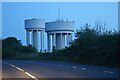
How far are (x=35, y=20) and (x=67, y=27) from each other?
41.2 ft

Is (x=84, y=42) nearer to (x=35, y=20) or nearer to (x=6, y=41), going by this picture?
(x=35, y=20)

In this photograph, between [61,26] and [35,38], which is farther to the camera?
[35,38]

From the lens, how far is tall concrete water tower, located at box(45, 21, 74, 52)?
116 meters

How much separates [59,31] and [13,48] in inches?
1182

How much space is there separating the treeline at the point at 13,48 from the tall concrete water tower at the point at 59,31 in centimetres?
1013

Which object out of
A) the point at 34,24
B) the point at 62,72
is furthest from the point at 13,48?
the point at 62,72

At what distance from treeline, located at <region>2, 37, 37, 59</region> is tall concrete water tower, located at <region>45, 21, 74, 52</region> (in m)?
10.1

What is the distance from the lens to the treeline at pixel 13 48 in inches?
5049

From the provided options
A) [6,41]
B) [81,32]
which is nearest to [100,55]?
[81,32]

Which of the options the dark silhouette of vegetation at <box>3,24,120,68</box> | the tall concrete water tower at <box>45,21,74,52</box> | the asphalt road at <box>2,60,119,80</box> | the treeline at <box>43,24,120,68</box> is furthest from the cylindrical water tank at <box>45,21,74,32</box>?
the asphalt road at <box>2,60,119,80</box>

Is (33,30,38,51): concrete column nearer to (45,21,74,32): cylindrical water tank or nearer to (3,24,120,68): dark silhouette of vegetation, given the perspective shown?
(45,21,74,32): cylindrical water tank

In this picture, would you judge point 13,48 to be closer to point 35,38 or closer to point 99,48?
point 35,38

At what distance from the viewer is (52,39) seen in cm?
12488

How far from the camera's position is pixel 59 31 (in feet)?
382
